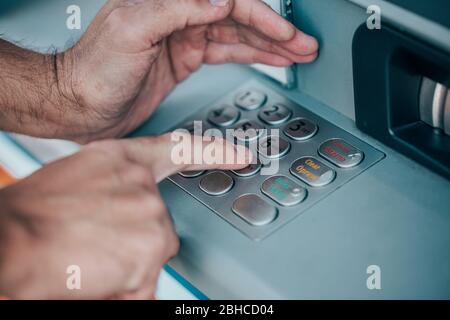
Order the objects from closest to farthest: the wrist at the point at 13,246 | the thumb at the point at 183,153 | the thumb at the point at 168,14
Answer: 1. the wrist at the point at 13,246
2. the thumb at the point at 183,153
3. the thumb at the point at 168,14

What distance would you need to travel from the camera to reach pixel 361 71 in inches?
35.8

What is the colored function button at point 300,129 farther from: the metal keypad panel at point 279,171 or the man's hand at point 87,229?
the man's hand at point 87,229

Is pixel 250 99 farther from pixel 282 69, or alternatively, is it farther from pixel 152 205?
pixel 152 205

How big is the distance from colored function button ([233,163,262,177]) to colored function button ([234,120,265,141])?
0.07 meters

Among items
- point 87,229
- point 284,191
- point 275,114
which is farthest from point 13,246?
point 275,114

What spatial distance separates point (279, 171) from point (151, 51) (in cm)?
30

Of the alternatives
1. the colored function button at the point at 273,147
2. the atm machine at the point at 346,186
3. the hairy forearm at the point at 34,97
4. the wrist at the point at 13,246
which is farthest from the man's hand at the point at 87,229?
the hairy forearm at the point at 34,97

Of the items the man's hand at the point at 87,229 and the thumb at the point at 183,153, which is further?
the thumb at the point at 183,153

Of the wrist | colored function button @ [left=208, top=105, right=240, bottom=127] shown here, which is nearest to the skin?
the wrist

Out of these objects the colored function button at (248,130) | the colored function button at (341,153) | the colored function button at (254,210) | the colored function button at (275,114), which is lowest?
the colored function button at (254,210)

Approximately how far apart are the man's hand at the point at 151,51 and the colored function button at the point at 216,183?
0.23 metres

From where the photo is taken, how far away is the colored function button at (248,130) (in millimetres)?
1003

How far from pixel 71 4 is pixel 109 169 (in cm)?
65
